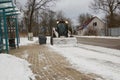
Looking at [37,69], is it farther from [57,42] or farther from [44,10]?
[44,10]

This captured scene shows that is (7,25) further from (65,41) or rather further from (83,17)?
(83,17)

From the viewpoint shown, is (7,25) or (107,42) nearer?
(7,25)

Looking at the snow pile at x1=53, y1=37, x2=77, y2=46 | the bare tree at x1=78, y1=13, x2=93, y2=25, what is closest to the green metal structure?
the snow pile at x1=53, y1=37, x2=77, y2=46

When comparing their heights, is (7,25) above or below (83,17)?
below

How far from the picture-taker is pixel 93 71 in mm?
11875

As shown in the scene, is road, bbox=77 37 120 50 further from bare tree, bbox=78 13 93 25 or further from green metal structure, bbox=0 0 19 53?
bare tree, bbox=78 13 93 25

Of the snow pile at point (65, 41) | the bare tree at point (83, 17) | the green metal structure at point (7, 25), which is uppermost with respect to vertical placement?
the bare tree at point (83, 17)

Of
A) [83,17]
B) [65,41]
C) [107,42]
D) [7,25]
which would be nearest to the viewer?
[65,41]

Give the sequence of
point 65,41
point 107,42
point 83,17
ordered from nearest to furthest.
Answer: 1. point 65,41
2. point 107,42
3. point 83,17

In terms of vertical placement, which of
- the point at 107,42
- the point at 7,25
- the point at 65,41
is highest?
the point at 7,25

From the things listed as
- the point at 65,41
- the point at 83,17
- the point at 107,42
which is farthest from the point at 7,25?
the point at 83,17

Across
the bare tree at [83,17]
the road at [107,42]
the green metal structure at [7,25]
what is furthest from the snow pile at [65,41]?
the bare tree at [83,17]

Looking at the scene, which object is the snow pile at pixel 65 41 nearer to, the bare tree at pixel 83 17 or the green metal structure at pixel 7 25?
the green metal structure at pixel 7 25

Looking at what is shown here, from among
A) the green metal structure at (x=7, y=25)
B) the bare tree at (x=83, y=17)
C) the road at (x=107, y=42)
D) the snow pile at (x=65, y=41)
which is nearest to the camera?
the green metal structure at (x=7, y=25)
